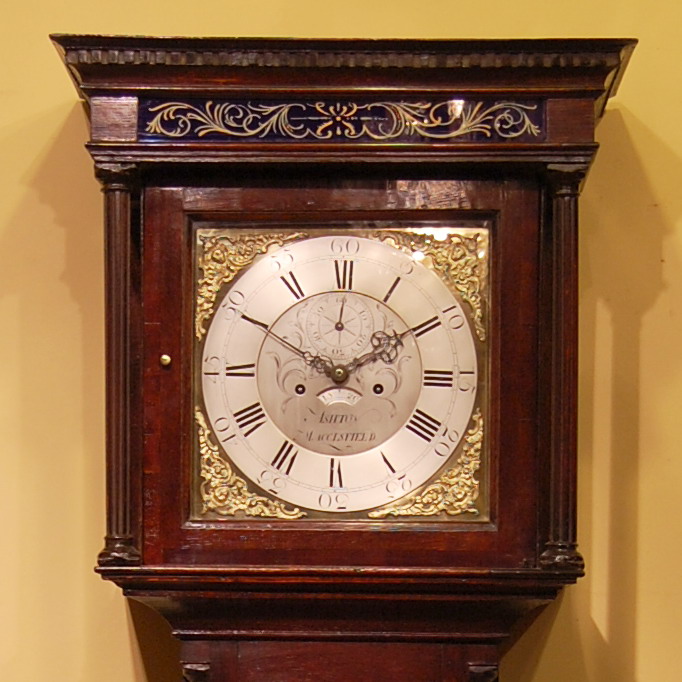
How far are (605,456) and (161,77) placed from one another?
726 mm

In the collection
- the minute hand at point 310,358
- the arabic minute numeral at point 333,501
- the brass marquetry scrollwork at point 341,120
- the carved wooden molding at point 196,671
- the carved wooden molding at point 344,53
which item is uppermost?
the carved wooden molding at point 344,53

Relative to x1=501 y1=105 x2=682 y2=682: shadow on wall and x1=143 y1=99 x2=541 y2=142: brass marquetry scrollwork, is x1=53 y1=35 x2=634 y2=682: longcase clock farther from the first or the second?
x1=501 y1=105 x2=682 y2=682: shadow on wall

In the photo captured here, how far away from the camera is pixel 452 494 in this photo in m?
1.18

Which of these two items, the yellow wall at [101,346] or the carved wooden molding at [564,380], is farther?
the yellow wall at [101,346]

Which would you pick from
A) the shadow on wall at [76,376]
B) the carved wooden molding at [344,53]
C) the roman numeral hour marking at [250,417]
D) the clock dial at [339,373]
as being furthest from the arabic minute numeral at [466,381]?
the shadow on wall at [76,376]

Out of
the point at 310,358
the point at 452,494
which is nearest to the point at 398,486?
the point at 452,494

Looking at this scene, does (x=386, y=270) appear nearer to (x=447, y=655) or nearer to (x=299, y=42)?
(x=299, y=42)

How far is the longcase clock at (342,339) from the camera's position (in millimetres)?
1156

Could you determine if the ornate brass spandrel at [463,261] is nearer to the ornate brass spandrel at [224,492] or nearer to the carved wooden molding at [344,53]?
the carved wooden molding at [344,53]

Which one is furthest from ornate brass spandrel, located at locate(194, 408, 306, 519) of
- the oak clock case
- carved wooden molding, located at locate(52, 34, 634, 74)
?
carved wooden molding, located at locate(52, 34, 634, 74)

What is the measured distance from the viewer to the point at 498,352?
1.18 metres

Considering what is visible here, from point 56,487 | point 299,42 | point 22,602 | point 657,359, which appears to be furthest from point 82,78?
point 657,359

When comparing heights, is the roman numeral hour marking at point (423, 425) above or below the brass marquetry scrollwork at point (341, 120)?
below

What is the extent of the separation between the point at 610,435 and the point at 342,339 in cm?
40
